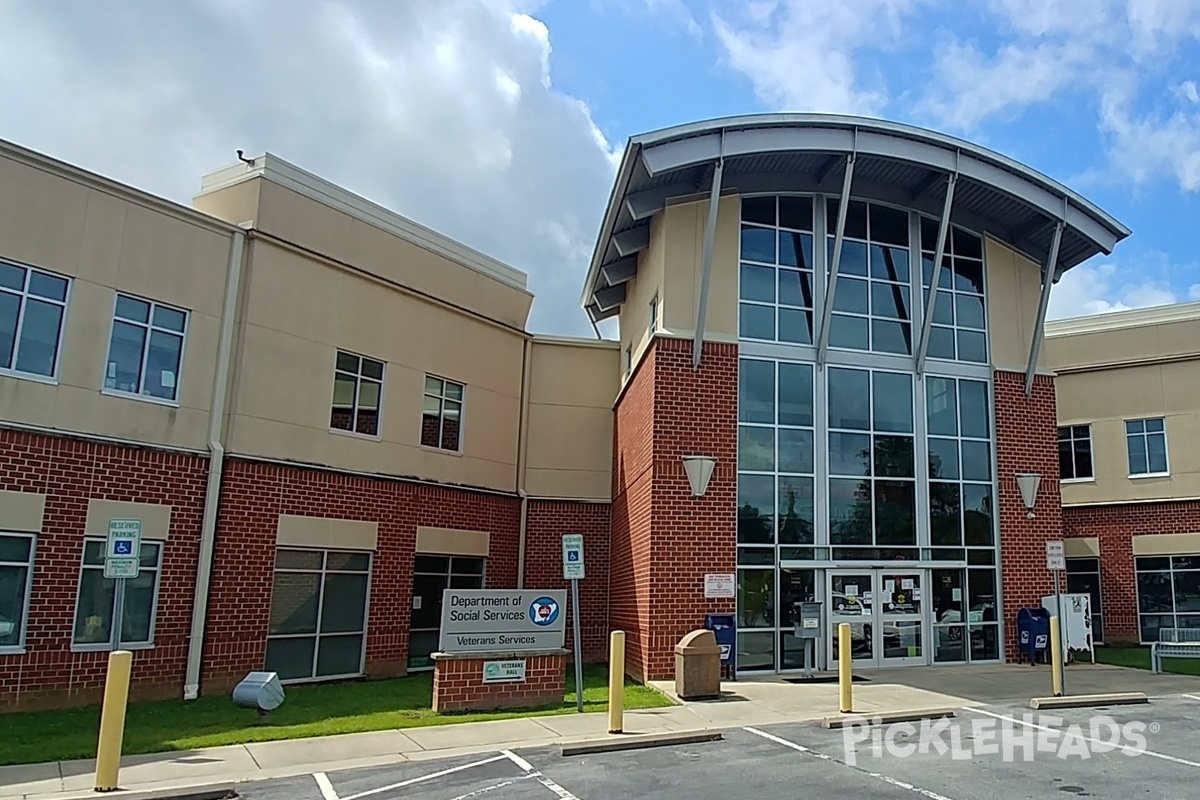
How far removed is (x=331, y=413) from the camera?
17.2m

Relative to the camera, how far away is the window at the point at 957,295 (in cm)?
1884

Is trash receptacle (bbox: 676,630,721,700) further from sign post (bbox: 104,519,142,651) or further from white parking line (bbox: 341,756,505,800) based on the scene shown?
sign post (bbox: 104,519,142,651)

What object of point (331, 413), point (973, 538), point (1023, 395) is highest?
point (1023, 395)

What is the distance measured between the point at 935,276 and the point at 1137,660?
1020 cm

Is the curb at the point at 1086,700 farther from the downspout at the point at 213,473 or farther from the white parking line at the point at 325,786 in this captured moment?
the downspout at the point at 213,473

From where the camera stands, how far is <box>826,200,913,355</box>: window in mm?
18328

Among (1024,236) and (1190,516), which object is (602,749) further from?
(1190,516)

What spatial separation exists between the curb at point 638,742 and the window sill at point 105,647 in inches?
297

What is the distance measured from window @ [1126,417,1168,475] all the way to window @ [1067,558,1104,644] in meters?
2.83

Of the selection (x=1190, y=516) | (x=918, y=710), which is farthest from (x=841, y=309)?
(x=1190, y=516)

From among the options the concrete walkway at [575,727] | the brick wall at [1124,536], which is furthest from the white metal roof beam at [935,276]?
the brick wall at [1124,536]

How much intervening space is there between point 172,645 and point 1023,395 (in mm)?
16894

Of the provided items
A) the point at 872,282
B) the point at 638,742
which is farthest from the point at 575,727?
the point at 872,282

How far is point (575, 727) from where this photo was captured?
11555 millimetres
